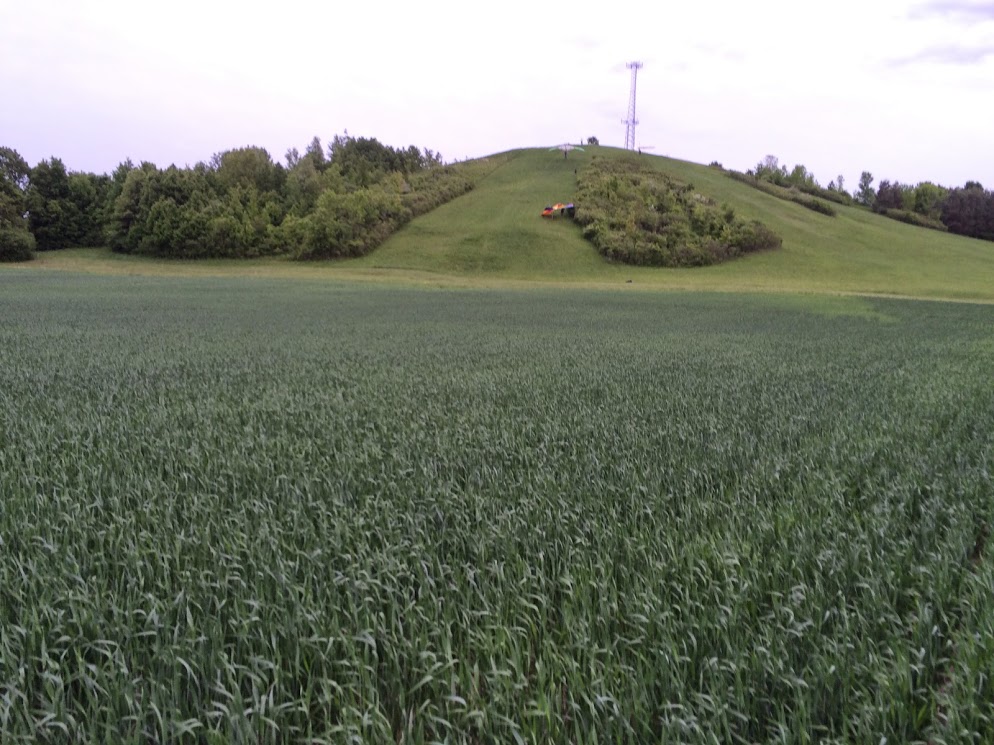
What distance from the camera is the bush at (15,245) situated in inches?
2741

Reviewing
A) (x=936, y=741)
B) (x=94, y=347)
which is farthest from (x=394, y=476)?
(x=94, y=347)

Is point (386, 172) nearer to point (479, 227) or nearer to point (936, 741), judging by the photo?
point (479, 227)

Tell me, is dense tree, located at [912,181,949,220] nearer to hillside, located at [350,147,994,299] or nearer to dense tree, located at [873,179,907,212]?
dense tree, located at [873,179,907,212]

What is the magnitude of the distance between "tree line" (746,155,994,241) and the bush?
105170mm

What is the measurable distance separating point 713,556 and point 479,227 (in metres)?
78.0

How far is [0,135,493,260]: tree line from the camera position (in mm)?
74812

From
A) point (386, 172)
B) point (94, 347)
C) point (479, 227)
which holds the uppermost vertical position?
point (386, 172)

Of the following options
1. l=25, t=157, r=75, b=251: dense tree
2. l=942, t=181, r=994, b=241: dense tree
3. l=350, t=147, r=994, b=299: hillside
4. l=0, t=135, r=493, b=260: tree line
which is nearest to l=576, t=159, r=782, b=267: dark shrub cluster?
l=350, t=147, r=994, b=299: hillside

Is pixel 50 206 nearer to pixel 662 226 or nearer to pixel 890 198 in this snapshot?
pixel 662 226

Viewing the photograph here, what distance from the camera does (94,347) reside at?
17312 millimetres

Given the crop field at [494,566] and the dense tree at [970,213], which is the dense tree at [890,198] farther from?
the crop field at [494,566]

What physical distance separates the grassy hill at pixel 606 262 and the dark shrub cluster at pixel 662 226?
231 cm

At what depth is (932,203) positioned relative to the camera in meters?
108

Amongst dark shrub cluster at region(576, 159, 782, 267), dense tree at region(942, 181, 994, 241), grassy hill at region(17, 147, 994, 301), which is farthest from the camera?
dense tree at region(942, 181, 994, 241)
